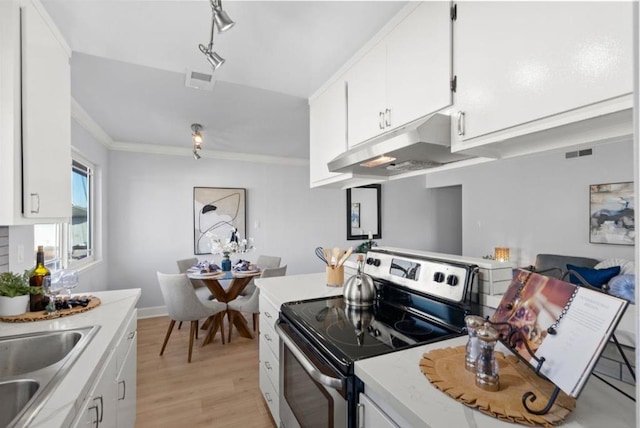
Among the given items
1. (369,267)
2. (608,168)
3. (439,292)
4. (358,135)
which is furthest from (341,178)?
(608,168)

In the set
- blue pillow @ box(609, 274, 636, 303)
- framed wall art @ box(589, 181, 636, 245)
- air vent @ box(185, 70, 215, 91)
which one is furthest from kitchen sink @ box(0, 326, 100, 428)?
framed wall art @ box(589, 181, 636, 245)

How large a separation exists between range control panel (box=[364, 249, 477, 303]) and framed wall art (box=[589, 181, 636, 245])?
3288 millimetres

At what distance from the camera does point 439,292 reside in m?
1.37

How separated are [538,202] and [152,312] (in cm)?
558

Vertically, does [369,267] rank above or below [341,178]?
below

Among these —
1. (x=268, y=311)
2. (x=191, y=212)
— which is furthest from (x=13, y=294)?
(x=191, y=212)

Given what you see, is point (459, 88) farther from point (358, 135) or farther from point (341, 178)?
point (341, 178)

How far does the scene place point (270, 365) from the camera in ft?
6.24

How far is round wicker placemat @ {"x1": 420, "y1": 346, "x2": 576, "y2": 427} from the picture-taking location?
673 millimetres

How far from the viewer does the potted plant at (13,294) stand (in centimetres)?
148

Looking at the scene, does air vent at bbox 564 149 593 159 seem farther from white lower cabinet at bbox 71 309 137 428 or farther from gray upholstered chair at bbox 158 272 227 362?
white lower cabinet at bbox 71 309 137 428

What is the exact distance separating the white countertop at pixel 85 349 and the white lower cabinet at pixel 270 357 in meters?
0.80

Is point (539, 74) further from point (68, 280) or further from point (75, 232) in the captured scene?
point (75, 232)

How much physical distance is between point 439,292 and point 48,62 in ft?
7.01
